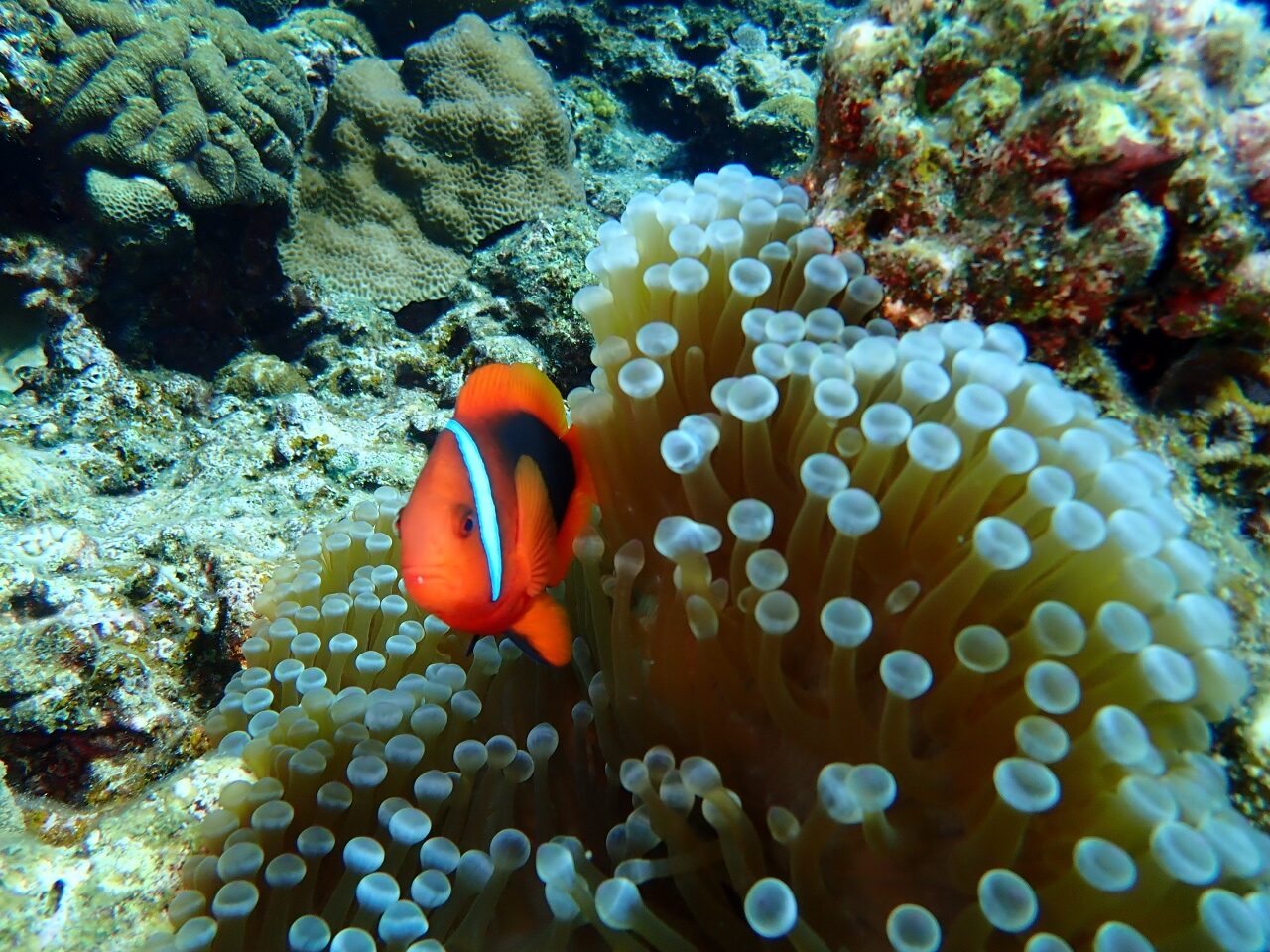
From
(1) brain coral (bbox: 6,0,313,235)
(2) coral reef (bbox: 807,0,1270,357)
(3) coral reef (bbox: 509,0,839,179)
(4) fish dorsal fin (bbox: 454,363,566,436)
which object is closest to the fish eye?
(4) fish dorsal fin (bbox: 454,363,566,436)

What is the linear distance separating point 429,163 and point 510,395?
3792mm

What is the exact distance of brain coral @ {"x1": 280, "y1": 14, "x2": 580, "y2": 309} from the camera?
4.21 meters

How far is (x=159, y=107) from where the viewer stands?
379 centimetres

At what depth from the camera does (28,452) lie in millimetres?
2830

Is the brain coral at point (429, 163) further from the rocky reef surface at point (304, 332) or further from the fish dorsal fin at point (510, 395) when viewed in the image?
the fish dorsal fin at point (510, 395)

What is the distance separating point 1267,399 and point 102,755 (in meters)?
2.47

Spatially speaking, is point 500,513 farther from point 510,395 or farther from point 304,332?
point 304,332

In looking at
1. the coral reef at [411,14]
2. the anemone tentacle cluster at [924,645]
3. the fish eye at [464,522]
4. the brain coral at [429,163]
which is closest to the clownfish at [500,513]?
the fish eye at [464,522]

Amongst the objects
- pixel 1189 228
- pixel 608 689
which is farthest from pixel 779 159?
pixel 608 689

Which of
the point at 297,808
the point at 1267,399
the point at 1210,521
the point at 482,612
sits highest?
the point at 1267,399

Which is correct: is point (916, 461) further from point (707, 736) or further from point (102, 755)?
point (102, 755)

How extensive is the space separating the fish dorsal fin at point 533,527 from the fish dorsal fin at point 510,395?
0.11 meters

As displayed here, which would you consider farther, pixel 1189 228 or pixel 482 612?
pixel 1189 228

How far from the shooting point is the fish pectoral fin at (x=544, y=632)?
4.03ft
